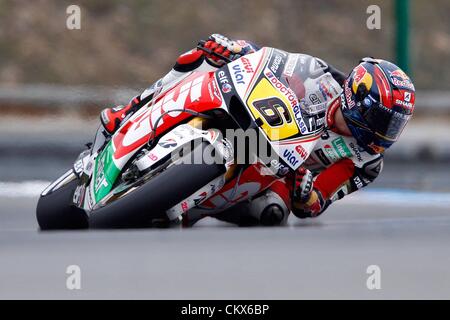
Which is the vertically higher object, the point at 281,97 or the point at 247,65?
the point at 247,65

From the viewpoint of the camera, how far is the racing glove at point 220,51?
6.11 meters

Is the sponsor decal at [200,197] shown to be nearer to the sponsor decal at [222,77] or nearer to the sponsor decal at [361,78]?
the sponsor decal at [222,77]

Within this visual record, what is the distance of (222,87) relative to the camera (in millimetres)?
5574

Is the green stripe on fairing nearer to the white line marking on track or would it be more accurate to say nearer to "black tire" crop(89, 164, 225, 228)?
"black tire" crop(89, 164, 225, 228)

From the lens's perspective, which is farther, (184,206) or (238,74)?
(238,74)

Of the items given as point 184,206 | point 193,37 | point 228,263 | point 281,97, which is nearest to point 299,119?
point 281,97

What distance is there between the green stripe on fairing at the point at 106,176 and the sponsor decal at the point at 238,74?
0.78 meters

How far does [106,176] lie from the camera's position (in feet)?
18.1

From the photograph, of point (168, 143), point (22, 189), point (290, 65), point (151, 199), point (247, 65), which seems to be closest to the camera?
point (151, 199)

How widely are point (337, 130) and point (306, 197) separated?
0.46m

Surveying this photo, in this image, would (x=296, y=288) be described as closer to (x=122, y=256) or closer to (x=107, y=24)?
(x=122, y=256)

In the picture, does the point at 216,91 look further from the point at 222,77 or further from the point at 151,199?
the point at 151,199

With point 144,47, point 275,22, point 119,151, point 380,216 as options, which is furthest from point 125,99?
point 275,22

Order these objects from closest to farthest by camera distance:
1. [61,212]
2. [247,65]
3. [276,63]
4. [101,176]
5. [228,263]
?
[228,263] → [101,176] → [247,65] → [276,63] → [61,212]
